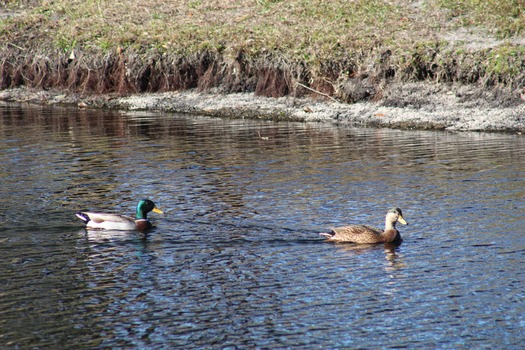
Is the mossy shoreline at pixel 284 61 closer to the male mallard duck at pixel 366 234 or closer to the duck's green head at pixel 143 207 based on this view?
the male mallard duck at pixel 366 234

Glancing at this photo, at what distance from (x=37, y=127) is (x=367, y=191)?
36.4ft

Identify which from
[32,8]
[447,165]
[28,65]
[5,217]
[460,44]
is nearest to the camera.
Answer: [5,217]

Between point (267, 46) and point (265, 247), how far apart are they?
13641mm

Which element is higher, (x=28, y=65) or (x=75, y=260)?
(x=28, y=65)

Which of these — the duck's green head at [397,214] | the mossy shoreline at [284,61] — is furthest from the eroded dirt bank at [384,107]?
the duck's green head at [397,214]

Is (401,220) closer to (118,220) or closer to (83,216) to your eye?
(118,220)

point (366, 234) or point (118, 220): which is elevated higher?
point (118, 220)

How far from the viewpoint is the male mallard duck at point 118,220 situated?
1311cm

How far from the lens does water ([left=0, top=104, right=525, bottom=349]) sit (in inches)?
366

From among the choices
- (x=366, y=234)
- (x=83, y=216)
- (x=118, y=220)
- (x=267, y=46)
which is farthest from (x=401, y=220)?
(x=267, y=46)

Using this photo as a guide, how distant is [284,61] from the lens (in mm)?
24766

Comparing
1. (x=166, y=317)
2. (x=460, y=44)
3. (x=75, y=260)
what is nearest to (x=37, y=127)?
(x=460, y=44)

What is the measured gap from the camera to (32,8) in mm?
32312

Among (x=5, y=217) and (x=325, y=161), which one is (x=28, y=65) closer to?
(x=325, y=161)
